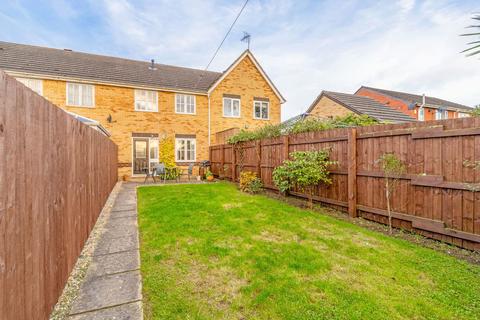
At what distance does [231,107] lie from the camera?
57.0ft

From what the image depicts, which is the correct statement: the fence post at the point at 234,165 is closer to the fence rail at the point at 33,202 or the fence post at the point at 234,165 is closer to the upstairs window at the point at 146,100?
the upstairs window at the point at 146,100

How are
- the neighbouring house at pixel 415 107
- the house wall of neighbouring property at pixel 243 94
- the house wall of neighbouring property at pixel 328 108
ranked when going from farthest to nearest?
the neighbouring house at pixel 415 107
the house wall of neighbouring property at pixel 243 94
the house wall of neighbouring property at pixel 328 108

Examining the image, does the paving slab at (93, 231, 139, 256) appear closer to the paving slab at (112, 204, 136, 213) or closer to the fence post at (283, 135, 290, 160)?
the paving slab at (112, 204, 136, 213)

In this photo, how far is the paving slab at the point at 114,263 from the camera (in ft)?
10.4

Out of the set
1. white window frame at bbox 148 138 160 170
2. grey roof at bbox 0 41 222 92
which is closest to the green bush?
white window frame at bbox 148 138 160 170

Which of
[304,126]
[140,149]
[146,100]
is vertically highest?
[146,100]

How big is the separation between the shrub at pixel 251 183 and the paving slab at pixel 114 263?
18.5ft

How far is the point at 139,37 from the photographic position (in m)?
16.9

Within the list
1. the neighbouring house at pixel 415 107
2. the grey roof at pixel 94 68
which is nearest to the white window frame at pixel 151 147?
the grey roof at pixel 94 68

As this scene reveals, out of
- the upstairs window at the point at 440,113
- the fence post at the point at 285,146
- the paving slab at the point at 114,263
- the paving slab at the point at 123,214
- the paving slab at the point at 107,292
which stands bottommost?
the paving slab at the point at 107,292

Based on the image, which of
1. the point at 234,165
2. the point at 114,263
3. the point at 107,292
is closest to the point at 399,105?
the point at 234,165

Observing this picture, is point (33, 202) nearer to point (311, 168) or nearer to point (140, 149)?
point (311, 168)

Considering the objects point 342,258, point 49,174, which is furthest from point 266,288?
point 49,174

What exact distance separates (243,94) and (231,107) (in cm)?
139
